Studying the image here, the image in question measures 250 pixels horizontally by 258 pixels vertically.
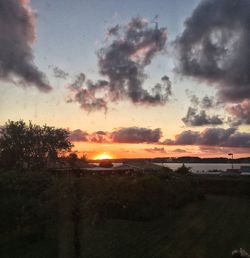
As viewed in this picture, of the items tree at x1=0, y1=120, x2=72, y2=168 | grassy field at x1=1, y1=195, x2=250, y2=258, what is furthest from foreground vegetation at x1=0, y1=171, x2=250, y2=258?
A: tree at x1=0, y1=120, x2=72, y2=168

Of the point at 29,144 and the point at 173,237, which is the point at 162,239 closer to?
the point at 173,237

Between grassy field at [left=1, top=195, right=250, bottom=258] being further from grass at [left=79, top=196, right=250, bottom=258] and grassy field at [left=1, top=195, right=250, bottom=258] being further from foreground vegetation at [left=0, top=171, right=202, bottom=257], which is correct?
foreground vegetation at [left=0, top=171, right=202, bottom=257]

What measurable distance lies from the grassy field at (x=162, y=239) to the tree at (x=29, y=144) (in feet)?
152

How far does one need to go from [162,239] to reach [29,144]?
5537cm

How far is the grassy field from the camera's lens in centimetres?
1775

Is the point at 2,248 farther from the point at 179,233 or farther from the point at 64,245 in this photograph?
the point at 179,233

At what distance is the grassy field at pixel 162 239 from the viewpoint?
17750 mm

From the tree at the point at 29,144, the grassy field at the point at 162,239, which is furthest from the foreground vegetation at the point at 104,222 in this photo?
the tree at the point at 29,144

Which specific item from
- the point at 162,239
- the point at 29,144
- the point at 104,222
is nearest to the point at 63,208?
the point at 104,222

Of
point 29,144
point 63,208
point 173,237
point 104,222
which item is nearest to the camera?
point 63,208

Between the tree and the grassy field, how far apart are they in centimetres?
4635

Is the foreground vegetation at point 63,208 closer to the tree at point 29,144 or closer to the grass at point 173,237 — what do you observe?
the grass at point 173,237

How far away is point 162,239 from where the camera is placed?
2083 cm

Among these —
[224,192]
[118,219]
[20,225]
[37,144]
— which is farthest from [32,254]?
[37,144]
